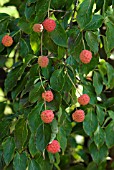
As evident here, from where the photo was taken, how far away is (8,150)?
5.56 ft

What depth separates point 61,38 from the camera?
156 centimetres

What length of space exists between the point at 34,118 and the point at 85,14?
1.23 ft

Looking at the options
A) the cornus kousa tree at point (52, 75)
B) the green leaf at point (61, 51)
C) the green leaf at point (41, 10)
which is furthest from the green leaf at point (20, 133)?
the green leaf at point (41, 10)

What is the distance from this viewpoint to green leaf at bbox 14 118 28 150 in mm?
1626

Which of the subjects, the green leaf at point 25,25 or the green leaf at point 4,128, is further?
the green leaf at point 4,128

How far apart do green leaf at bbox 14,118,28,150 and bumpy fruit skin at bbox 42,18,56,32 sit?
0.34 meters

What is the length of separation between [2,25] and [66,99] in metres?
0.39

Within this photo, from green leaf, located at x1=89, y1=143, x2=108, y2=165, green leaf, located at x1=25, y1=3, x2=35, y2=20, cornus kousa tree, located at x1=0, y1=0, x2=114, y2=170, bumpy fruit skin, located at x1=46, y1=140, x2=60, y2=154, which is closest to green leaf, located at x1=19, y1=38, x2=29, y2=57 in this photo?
cornus kousa tree, located at x1=0, y1=0, x2=114, y2=170

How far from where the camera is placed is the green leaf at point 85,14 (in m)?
1.51

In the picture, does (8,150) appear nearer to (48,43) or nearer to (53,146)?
(53,146)

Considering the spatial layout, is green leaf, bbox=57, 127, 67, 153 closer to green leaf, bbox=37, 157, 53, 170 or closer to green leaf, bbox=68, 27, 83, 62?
green leaf, bbox=37, 157, 53, 170

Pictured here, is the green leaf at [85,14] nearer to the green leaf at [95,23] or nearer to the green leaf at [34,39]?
the green leaf at [95,23]

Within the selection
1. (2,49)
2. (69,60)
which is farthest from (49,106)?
(2,49)

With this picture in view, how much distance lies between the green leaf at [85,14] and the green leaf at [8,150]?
0.49 meters
